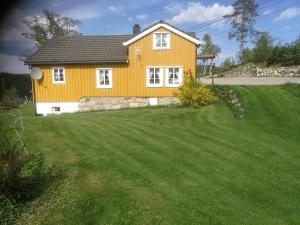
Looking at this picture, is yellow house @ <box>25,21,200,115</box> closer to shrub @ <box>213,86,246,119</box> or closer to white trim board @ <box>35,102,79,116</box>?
white trim board @ <box>35,102,79,116</box>

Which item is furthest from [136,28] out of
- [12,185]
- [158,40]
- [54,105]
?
[12,185]

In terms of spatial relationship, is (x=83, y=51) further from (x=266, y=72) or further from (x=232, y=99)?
(x=266, y=72)

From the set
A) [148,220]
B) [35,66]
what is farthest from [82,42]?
[148,220]

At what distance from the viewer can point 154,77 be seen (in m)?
23.7

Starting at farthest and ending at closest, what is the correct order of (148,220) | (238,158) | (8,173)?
(238,158) < (8,173) < (148,220)

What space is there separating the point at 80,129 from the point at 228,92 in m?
10.2

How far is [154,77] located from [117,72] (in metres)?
2.95

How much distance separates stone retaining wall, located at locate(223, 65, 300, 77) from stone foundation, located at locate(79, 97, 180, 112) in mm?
12942

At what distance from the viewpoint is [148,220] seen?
5.61 m

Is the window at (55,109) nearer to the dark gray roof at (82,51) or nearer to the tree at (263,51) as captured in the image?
the dark gray roof at (82,51)

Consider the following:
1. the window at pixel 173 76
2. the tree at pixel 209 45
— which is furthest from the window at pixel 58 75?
the tree at pixel 209 45

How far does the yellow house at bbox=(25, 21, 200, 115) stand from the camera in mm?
A: 23188

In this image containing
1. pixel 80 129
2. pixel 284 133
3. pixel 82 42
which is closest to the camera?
pixel 284 133

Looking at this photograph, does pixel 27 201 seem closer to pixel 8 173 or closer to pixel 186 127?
pixel 8 173
